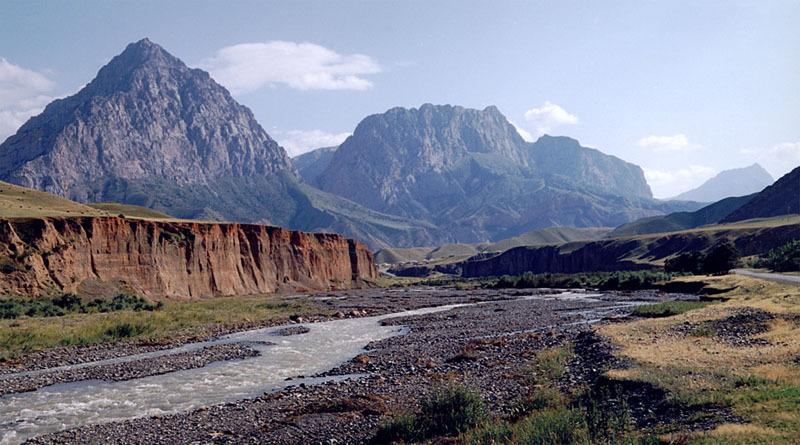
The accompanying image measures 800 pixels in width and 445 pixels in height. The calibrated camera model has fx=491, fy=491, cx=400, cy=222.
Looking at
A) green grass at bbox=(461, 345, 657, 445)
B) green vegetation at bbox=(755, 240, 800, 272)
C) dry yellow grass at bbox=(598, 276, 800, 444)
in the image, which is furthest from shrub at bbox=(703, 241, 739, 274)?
green grass at bbox=(461, 345, 657, 445)

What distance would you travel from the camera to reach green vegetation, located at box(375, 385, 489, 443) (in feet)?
45.9

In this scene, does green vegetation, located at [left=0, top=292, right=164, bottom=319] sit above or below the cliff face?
below

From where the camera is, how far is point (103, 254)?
64.5 meters

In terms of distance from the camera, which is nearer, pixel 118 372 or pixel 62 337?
pixel 118 372

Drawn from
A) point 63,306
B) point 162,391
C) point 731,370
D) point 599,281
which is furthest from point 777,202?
point 63,306

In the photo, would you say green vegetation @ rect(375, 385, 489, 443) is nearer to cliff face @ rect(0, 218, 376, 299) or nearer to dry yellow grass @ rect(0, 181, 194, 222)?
cliff face @ rect(0, 218, 376, 299)

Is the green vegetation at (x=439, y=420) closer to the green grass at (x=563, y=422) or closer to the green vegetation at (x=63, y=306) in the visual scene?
the green grass at (x=563, y=422)

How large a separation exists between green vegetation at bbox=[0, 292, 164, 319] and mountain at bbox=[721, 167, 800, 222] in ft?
542

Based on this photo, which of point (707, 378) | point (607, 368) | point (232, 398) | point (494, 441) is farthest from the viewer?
point (232, 398)

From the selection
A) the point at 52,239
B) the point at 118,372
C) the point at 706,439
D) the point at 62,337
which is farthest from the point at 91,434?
the point at 52,239

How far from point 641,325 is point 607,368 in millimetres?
11651

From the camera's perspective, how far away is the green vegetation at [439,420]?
14.0 metres

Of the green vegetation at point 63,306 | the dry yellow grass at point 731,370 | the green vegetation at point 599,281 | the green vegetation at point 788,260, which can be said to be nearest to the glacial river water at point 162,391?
the dry yellow grass at point 731,370

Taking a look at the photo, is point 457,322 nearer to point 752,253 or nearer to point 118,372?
point 118,372
